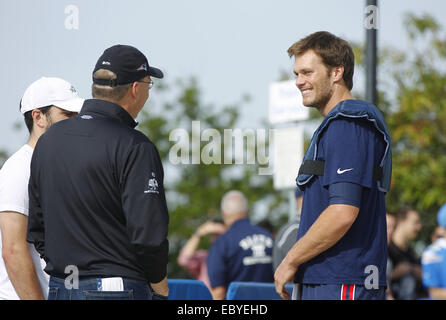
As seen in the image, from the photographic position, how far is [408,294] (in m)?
9.07

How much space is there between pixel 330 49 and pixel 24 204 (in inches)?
66.0

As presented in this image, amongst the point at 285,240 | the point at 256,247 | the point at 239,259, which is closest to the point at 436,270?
the point at 285,240

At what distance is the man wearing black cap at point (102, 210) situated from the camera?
3209 millimetres

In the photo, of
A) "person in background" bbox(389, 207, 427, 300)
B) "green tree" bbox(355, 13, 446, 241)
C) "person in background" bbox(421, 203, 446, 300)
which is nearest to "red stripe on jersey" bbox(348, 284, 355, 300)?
"person in background" bbox(421, 203, 446, 300)

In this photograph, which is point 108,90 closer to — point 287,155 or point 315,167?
point 315,167

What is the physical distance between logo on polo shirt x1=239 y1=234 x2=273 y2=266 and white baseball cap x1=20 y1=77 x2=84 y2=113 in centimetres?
434

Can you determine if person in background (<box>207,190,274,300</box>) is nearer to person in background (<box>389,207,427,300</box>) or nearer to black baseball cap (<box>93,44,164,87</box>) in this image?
person in background (<box>389,207,427,300</box>)

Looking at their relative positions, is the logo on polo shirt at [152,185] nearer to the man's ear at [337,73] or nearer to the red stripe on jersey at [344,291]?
the red stripe on jersey at [344,291]

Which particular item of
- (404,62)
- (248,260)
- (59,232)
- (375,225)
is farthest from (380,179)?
(404,62)

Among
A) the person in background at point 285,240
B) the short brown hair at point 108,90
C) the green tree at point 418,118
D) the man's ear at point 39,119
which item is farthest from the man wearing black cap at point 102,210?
the green tree at point 418,118

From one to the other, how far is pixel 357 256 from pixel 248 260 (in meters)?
4.75

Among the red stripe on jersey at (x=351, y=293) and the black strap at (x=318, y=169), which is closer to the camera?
the red stripe on jersey at (x=351, y=293)

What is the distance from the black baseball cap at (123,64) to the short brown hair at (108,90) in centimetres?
1

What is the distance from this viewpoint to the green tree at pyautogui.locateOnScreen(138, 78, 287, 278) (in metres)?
29.3
